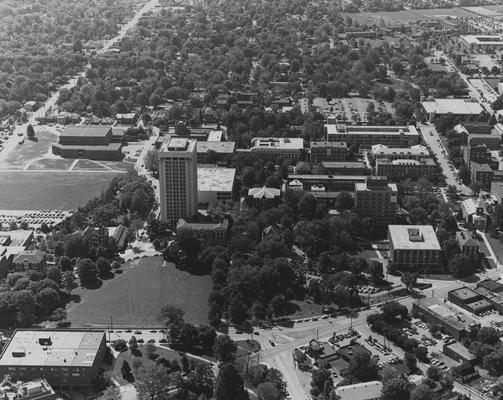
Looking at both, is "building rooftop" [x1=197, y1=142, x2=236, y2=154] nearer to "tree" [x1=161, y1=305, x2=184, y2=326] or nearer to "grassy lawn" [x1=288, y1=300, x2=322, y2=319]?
"grassy lawn" [x1=288, y1=300, x2=322, y2=319]

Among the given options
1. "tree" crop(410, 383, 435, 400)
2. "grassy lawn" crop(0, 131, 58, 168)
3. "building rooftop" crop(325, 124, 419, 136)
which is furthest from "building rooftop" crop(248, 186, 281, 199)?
"tree" crop(410, 383, 435, 400)

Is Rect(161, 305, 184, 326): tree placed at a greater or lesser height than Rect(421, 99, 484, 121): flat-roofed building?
greater

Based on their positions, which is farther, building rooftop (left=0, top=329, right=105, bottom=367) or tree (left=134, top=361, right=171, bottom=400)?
building rooftop (left=0, top=329, right=105, bottom=367)

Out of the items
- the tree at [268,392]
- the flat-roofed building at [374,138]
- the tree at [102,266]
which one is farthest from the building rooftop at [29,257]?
the flat-roofed building at [374,138]

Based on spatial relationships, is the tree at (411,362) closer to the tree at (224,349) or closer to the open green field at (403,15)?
the tree at (224,349)

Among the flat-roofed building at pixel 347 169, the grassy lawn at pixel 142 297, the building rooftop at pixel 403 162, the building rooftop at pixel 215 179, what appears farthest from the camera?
the building rooftop at pixel 403 162
